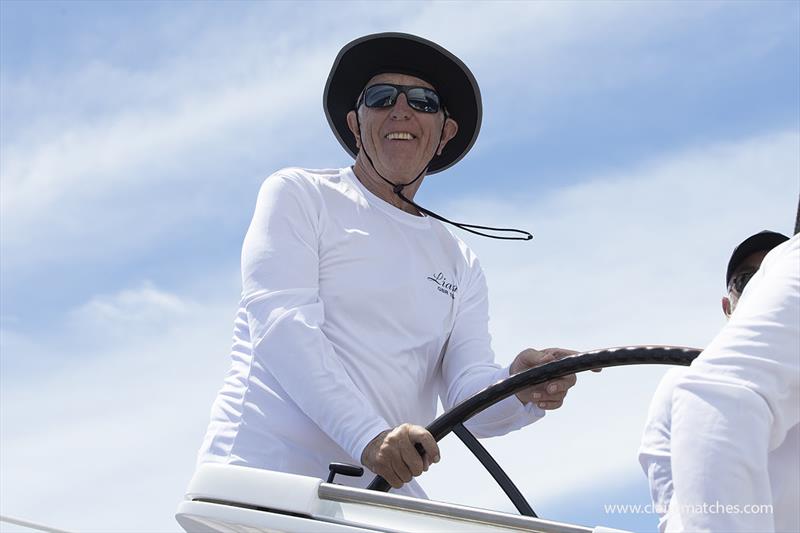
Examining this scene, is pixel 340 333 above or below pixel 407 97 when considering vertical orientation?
below

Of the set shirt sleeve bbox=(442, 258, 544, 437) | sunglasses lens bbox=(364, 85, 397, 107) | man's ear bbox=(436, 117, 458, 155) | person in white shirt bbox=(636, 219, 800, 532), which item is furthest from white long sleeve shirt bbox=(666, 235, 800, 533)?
man's ear bbox=(436, 117, 458, 155)

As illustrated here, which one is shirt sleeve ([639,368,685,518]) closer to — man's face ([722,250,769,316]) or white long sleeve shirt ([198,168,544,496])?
white long sleeve shirt ([198,168,544,496])

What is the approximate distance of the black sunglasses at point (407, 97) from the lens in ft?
11.6

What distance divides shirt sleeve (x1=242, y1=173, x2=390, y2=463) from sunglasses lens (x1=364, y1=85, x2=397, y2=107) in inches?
20.0

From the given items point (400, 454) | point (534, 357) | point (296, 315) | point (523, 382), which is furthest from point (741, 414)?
point (296, 315)

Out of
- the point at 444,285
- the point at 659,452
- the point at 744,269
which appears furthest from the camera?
the point at 744,269

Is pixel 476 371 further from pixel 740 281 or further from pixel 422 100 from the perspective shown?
pixel 740 281

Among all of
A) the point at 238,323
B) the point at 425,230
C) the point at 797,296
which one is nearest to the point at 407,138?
the point at 425,230

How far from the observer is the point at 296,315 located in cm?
280

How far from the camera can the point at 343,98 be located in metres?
3.77

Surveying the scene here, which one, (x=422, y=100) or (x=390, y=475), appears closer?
(x=390, y=475)

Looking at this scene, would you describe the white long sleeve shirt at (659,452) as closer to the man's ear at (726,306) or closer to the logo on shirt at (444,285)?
the logo on shirt at (444,285)

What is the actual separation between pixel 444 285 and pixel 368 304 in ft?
1.20

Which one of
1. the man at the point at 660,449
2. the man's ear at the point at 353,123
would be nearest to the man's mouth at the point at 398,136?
the man's ear at the point at 353,123
